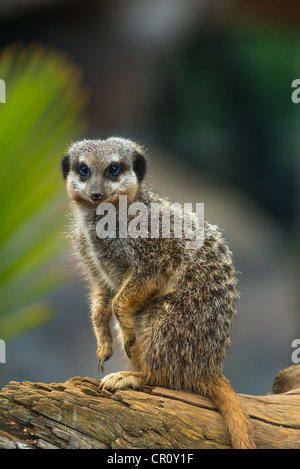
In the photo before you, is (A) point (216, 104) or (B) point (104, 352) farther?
(A) point (216, 104)

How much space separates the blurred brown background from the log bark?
3.13 m

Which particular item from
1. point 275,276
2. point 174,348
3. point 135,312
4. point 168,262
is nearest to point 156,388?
point 174,348

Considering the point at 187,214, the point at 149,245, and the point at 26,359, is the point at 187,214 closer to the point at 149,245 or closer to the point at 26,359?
the point at 149,245

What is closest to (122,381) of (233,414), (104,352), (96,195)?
(104,352)

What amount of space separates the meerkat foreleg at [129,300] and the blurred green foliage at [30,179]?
22 centimetres

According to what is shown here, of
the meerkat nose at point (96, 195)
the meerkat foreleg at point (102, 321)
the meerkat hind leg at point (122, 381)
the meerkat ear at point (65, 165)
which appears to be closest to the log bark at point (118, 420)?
the meerkat hind leg at point (122, 381)

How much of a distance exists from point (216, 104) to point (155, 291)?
4.50 meters

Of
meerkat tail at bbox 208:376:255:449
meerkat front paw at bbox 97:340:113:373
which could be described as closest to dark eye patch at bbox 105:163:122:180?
meerkat front paw at bbox 97:340:113:373

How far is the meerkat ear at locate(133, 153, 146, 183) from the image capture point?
196 centimetres

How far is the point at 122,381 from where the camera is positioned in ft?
5.83

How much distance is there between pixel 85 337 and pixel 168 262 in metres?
2.84

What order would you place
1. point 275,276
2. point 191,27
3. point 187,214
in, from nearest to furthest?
1. point 187,214
2. point 275,276
3. point 191,27

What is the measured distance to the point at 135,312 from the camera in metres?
1.88

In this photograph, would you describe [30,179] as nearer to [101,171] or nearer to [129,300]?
[101,171]
